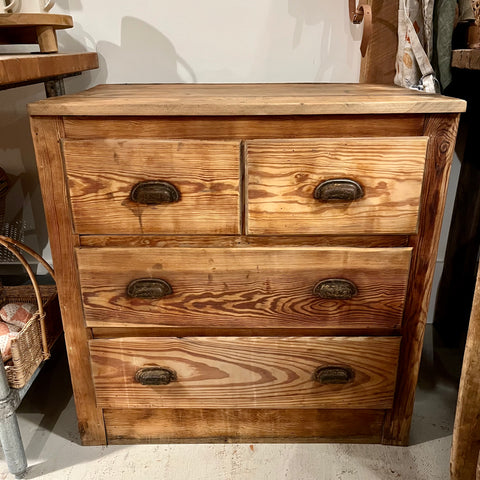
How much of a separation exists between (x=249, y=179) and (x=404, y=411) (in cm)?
71

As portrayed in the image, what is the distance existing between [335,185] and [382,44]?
2.15 feet

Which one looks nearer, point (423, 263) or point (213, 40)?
point (423, 263)

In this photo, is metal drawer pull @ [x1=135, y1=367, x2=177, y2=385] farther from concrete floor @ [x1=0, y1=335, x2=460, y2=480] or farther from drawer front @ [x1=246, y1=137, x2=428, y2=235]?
drawer front @ [x1=246, y1=137, x2=428, y2=235]

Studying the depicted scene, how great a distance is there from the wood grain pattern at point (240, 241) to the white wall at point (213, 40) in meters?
0.66

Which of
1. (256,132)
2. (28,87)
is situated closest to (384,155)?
(256,132)

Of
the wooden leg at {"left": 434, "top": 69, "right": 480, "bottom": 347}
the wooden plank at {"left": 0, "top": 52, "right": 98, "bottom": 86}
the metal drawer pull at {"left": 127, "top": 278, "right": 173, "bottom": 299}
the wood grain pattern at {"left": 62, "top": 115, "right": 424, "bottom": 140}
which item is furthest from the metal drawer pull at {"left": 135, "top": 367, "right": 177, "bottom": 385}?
the wooden leg at {"left": 434, "top": 69, "right": 480, "bottom": 347}

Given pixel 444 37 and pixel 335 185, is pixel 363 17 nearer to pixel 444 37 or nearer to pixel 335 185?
pixel 444 37

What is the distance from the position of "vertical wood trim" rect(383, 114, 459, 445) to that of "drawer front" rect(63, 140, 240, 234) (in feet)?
1.29

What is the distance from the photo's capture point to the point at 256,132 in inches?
38.5

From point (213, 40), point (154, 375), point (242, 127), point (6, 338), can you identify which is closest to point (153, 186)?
point (242, 127)

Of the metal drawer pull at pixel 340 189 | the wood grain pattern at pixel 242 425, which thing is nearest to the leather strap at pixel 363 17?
the metal drawer pull at pixel 340 189

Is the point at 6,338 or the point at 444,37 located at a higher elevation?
the point at 444,37

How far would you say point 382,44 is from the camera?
1.41 m

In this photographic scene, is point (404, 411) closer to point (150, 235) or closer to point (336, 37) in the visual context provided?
point (150, 235)
